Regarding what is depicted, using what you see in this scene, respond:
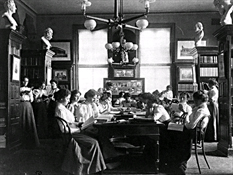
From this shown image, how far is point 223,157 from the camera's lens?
5.25 m

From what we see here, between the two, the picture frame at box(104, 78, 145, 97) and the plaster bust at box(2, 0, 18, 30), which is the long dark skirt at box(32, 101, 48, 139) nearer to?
the plaster bust at box(2, 0, 18, 30)

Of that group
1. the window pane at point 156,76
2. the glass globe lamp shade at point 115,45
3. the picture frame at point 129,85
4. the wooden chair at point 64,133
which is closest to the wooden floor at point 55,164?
the wooden chair at point 64,133

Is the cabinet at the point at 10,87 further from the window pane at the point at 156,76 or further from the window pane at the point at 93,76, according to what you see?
the window pane at the point at 156,76

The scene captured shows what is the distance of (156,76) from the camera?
38.4ft

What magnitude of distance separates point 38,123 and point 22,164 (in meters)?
2.19

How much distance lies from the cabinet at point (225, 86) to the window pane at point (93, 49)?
21.0ft

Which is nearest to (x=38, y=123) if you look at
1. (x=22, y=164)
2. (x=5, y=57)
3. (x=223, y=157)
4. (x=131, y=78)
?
(x=5, y=57)

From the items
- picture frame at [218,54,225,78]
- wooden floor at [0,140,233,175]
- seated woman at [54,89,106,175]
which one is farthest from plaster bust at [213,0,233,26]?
seated woman at [54,89,106,175]

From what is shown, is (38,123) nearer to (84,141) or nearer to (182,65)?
(84,141)

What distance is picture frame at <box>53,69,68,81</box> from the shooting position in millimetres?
11547

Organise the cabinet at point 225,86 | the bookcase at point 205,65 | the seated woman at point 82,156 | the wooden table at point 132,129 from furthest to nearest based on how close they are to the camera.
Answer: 1. the bookcase at point 205,65
2. the cabinet at point 225,86
3. the wooden table at point 132,129
4. the seated woman at point 82,156

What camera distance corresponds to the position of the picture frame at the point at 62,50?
11.6 meters

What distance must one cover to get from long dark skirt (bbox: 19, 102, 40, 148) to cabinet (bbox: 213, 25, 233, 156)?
11.6ft

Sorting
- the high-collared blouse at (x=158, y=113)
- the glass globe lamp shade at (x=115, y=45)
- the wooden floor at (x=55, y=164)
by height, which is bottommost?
the wooden floor at (x=55, y=164)
